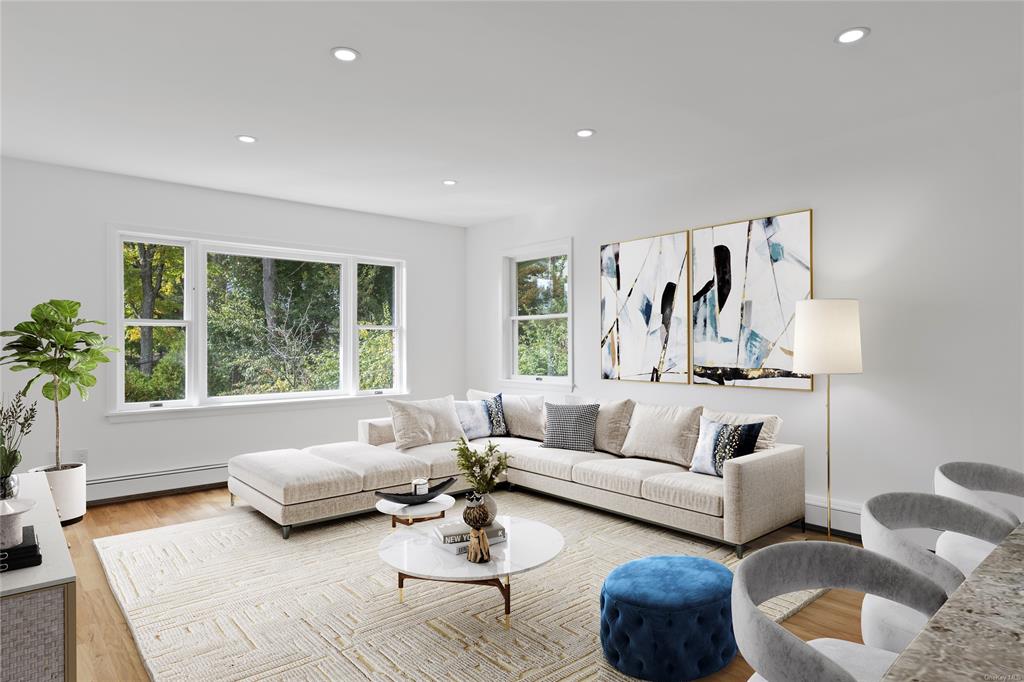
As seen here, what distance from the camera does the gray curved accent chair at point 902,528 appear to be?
1249mm

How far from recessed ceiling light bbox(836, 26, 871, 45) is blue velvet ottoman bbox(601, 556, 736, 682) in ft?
7.88

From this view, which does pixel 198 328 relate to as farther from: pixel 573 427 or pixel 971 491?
pixel 971 491

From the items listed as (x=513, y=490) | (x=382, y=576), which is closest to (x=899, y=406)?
(x=513, y=490)

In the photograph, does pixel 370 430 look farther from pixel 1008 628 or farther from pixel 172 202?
pixel 1008 628

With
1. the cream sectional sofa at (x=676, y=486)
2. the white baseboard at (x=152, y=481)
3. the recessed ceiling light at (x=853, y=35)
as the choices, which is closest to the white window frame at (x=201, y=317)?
the white baseboard at (x=152, y=481)

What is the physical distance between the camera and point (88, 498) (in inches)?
182

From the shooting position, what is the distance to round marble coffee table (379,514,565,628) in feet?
8.43

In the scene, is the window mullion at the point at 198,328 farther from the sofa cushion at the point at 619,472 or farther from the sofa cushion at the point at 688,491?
the sofa cushion at the point at 688,491

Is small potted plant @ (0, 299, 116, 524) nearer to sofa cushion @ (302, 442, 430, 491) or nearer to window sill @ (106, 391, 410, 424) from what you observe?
window sill @ (106, 391, 410, 424)

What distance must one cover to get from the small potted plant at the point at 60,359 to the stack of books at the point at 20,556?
2617mm

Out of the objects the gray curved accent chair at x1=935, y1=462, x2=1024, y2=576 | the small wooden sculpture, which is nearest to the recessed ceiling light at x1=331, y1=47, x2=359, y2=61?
the small wooden sculpture

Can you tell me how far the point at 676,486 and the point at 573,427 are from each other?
1.27 meters

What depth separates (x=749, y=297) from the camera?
443 centimetres

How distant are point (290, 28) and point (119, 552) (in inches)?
126
